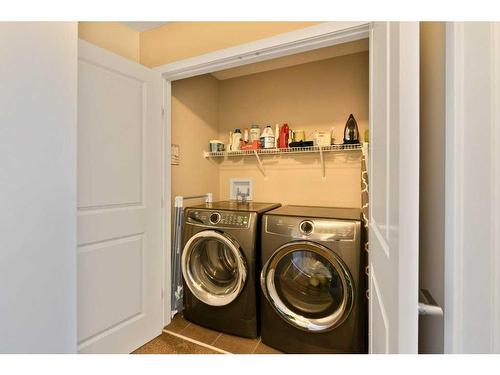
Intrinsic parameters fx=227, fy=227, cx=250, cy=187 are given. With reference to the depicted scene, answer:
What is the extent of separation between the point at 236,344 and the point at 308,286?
73 centimetres

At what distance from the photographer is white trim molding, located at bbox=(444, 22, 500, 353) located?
1.68 feet

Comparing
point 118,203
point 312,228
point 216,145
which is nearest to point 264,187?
point 216,145

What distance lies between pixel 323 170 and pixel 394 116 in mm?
1730

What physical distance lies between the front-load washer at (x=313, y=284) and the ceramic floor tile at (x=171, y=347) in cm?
50

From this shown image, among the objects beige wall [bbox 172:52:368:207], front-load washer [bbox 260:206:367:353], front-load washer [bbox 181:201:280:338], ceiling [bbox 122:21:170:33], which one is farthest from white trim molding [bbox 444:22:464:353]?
ceiling [bbox 122:21:170:33]

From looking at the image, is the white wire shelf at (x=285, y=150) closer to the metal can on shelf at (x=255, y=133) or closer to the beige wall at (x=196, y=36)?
the metal can on shelf at (x=255, y=133)

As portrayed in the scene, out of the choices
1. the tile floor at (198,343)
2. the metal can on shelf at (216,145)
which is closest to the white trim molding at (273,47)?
the metal can on shelf at (216,145)

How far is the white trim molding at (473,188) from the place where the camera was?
0.51 m

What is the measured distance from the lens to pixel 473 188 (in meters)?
0.53

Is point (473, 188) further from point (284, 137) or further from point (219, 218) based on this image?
point (284, 137)
